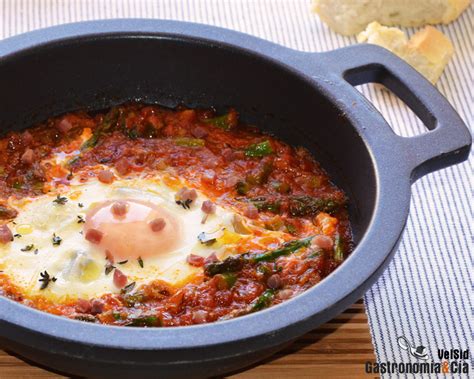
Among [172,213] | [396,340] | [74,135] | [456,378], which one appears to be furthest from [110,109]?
[456,378]

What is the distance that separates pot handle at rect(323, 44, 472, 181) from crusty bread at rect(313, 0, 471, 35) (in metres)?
1.60

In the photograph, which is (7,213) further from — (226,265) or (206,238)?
(226,265)

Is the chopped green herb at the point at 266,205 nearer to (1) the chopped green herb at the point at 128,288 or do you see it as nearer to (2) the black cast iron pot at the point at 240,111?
(2) the black cast iron pot at the point at 240,111

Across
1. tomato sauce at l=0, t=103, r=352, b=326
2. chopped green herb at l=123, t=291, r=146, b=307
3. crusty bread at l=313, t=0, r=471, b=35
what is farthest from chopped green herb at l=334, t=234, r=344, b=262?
crusty bread at l=313, t=0, r=471, b=35

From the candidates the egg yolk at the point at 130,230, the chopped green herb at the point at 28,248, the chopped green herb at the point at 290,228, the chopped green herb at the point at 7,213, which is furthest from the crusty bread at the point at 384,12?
the chopped green herb at the point at 28,248

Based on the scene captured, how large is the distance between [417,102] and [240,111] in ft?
2.76

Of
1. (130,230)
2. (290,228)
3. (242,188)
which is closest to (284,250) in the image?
(290,228)

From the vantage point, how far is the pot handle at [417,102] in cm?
304

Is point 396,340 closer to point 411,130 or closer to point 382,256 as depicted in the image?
point 382,256

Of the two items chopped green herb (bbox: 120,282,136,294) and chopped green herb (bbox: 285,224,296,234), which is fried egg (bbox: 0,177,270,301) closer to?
chopped green herb (bbox: 120,282,136,294)

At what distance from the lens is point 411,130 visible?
4.58 meters

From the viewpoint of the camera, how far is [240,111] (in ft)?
12.4

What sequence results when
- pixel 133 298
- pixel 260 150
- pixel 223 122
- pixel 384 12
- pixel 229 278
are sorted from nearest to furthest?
pixel 133 298
pixel 229 278
pixel 260 150
pixel 223 122
pixel 384 12

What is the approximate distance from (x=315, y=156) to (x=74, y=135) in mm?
1052
